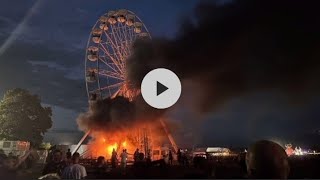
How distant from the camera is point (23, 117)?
43.2 m

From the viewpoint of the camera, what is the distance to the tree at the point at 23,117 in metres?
41.4

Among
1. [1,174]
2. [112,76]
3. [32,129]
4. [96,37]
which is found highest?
[96,37]

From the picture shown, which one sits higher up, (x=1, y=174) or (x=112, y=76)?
(x=112, y=76)

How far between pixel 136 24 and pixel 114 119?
1116 centimetres

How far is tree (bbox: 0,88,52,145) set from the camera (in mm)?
41438

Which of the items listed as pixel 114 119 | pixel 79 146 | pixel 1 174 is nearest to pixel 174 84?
pixel 1 174

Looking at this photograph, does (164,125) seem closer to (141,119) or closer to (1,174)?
(141,119)

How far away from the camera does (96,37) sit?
3872 centimetres
